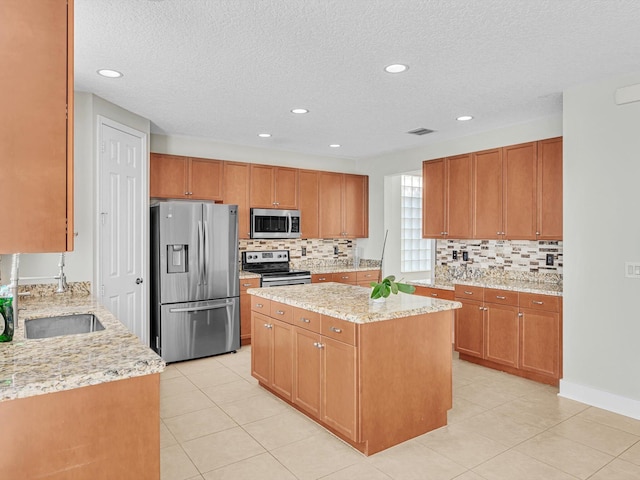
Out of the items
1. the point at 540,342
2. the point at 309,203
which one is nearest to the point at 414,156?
the point at 309,203

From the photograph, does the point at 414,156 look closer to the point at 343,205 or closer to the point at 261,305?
the point at 343,205

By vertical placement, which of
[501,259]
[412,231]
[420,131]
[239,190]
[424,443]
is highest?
[420,131]

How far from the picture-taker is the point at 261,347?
3.57 metres

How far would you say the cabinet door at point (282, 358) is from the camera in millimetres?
3152

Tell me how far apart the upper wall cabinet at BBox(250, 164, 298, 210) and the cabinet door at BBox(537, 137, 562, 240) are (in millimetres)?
3048

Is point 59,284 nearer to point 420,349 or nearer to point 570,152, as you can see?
point 420,349

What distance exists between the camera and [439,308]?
9.09 ft

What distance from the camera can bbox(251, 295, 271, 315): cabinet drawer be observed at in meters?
3.42

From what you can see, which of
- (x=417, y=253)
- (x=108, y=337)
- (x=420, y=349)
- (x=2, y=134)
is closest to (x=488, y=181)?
(x=417, y=253)

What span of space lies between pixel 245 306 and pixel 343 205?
7.29 feet

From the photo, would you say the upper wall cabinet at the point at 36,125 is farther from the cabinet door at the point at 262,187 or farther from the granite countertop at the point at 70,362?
the cabinet door at the point at 262,187

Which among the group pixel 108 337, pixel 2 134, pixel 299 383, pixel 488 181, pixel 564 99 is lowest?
pixel 299 383

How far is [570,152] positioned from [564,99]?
0.44 metres

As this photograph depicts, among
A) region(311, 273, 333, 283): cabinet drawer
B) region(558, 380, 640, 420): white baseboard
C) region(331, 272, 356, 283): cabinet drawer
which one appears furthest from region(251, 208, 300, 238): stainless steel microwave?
region(558, 380, 640, 420): white baseboard
